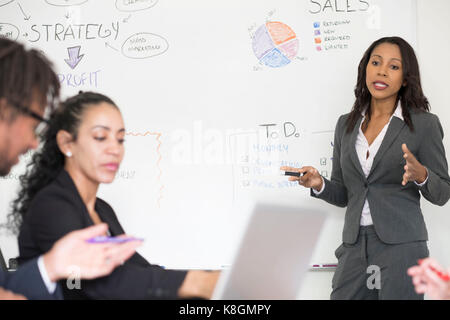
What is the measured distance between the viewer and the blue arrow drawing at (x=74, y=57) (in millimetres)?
2801

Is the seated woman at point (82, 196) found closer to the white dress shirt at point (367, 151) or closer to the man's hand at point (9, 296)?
the man's hand at point (9, 296)

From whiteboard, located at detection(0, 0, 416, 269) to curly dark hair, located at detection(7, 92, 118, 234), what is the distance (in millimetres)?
1336

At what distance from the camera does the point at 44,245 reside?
1.20 meters

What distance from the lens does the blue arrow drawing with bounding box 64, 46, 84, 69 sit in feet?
9.19

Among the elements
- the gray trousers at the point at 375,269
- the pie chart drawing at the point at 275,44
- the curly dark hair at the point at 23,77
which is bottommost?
the gray trousers at the point at 375,269

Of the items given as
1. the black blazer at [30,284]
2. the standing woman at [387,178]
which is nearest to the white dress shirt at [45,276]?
the black blazer at [30,284]

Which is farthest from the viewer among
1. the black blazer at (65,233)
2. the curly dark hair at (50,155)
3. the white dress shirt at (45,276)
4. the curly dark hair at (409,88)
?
the curly dark hair at (409,88)

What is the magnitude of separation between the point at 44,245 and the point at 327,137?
170 centimetres

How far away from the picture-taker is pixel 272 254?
96 cm

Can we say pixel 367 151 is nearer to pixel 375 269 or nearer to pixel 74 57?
pixel 375 269

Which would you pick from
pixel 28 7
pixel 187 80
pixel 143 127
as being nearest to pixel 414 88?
pixel 187 80

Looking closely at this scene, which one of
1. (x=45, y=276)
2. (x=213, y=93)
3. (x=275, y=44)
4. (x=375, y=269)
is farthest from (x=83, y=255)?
(x=275, y=44)

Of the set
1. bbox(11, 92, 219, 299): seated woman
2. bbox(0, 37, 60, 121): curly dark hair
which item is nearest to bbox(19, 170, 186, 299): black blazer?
bbox(11, 92, 219, 299): seated woman

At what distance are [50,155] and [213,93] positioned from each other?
1.45 metres
